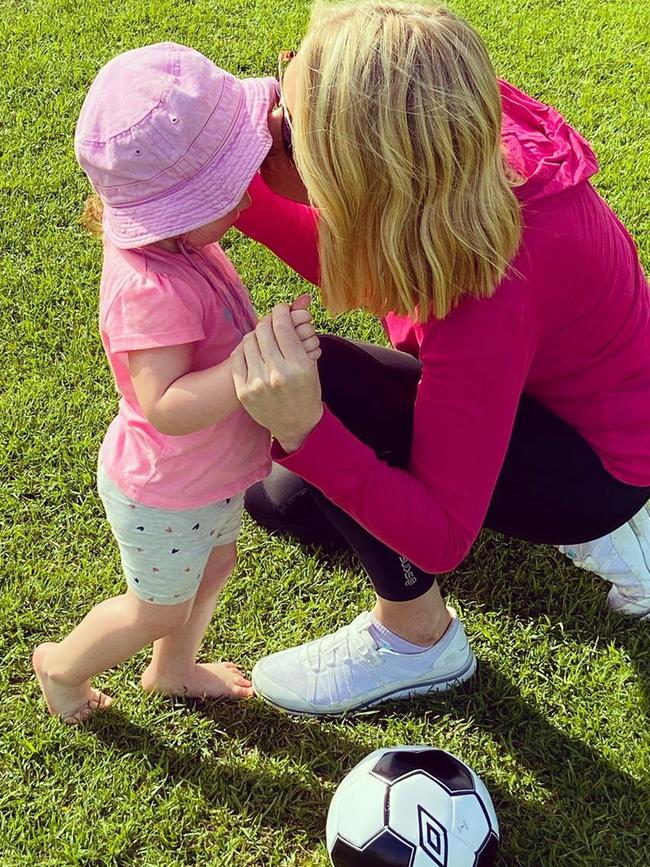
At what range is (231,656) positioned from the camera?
260cm

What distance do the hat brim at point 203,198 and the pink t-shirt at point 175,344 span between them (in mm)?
66

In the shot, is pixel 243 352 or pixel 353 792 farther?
pixel 353 792

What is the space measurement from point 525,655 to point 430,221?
4.55 feet

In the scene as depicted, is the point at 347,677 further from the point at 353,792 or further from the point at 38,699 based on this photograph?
the point at 38,699

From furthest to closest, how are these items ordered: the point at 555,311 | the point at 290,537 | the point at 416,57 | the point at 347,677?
the point at 290,537, the point at 347,677, the point at 555,311, the point at 416,57

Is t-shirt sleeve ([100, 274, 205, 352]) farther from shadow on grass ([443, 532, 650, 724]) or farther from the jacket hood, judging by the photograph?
shadow on grass ([443, 532, 650, 724])

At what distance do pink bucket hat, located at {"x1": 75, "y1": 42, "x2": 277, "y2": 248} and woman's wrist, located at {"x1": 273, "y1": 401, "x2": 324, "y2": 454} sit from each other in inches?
16.9

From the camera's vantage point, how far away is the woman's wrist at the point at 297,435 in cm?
184

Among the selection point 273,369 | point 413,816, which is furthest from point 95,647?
point 273,369

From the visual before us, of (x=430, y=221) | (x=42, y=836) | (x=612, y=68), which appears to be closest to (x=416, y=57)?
(x=430, y=221)

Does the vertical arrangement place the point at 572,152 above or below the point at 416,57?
below

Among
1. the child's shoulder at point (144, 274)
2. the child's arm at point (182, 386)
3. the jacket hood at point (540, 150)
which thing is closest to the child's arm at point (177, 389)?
the child's arm at point (182, 386)

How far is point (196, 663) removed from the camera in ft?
8.32

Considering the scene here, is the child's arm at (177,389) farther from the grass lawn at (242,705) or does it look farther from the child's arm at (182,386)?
the grass lawn at (242,705)
